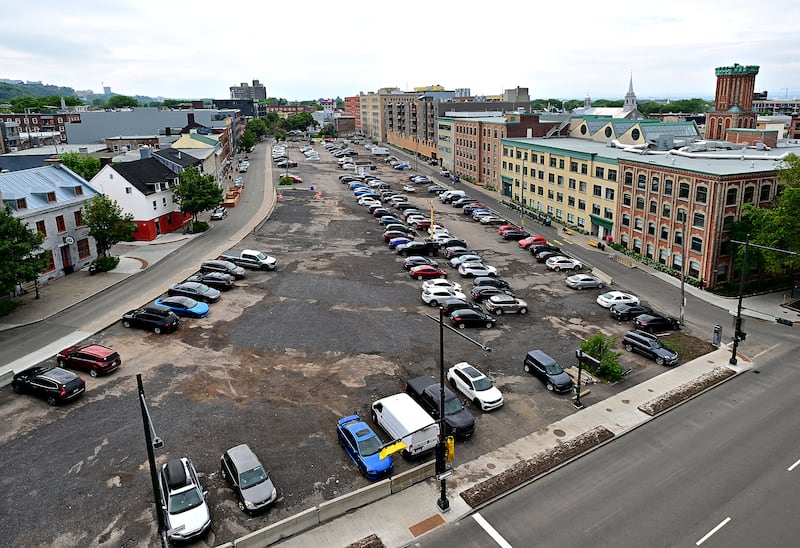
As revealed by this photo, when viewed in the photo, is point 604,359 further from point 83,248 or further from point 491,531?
point 83,248

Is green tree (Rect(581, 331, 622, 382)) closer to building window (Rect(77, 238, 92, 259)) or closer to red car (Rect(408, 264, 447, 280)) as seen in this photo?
red car (Rect(408, 264, 447, 280))

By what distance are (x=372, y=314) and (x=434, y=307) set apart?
210 inches

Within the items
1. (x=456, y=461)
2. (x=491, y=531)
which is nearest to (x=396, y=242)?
(x=456, y=461)

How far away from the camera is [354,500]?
72.9 feet

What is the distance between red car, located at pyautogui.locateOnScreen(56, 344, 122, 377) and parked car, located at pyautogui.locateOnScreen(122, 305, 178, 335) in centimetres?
489

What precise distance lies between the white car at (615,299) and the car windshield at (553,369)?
14.9m

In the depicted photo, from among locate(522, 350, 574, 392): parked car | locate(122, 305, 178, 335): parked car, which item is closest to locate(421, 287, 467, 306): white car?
locate(522, 350, 574, 392): parked car

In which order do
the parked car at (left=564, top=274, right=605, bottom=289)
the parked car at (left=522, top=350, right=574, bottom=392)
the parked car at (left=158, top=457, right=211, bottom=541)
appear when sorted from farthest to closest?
the parked car at (left=564, top=274, right=605, bottom=289) < the parked car at (left=522, top=350, right=574, bottom=392) < the parked car at (left=158, top=457, right=211, bottom=541)

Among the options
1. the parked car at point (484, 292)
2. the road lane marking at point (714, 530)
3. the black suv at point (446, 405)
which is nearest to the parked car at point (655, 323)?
the parked car at point (484, 292)

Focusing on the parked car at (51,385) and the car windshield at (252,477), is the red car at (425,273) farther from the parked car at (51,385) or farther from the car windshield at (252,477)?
the car windshield at (252,477)

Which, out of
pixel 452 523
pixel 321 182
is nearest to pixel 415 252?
pixel 452 523

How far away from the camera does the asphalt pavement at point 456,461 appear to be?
21.5 m

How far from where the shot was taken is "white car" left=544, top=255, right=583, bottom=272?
55938 mm

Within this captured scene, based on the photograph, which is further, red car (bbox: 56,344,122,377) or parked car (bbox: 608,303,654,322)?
parked car (bbox: 608,303,654,322)
